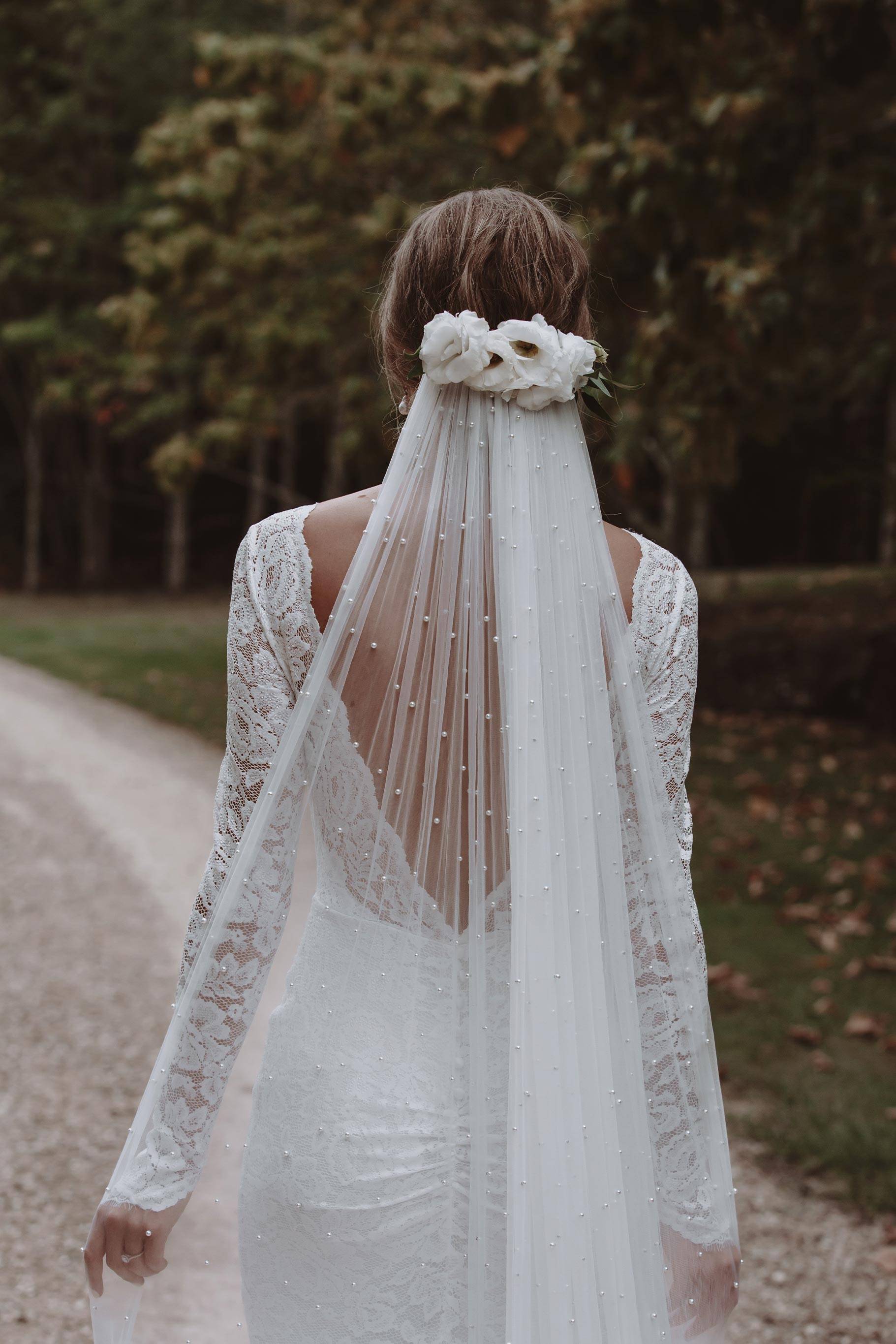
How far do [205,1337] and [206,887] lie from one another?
1699mm

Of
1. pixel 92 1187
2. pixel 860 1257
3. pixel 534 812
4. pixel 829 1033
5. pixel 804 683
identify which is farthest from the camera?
pixel 804 683

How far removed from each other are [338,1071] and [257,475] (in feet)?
77.4

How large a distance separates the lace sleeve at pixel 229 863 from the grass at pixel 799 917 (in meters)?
2.84

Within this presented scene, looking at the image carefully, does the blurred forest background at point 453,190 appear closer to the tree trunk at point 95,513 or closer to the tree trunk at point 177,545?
the tree trunk at point 177,545

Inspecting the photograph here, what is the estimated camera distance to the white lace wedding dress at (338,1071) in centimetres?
155

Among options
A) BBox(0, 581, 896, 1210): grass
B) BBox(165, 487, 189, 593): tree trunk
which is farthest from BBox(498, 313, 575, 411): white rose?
BBox(165, 487, 189, 593): tree trunk

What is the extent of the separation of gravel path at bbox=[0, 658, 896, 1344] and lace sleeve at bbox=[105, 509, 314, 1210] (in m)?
0.44

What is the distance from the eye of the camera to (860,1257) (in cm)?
353

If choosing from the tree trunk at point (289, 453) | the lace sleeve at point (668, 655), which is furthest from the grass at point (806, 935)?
the tree trunk at point (289, 453)

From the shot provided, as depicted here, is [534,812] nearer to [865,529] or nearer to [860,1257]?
A: [860,1257]

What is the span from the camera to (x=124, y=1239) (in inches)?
64.7

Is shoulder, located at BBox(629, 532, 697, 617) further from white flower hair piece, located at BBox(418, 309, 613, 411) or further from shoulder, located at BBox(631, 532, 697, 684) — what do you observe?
white flower hair piece, located at BBox(418, 309, 613, 411)

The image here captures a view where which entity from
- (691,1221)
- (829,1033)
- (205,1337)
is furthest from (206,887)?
(829,1033)

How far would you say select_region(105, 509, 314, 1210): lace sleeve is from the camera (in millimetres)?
1648
